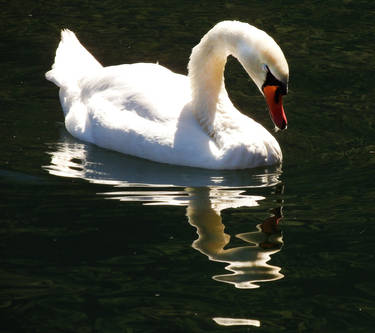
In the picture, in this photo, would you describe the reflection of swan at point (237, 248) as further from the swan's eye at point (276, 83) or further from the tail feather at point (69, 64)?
the tail feather at point (69, 64)

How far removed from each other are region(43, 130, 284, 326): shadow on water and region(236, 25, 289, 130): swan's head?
2.31 feet

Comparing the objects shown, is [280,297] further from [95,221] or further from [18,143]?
[18,143]

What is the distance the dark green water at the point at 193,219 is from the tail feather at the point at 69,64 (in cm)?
33

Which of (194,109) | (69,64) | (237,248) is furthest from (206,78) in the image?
(237,248)

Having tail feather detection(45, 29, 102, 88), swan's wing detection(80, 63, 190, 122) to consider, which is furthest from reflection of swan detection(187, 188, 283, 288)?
tail feather detection(45, 29, 102, 88)

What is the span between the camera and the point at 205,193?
9297 mm

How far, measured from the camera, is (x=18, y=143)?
10.6m

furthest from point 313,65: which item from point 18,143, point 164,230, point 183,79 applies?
point 164,230

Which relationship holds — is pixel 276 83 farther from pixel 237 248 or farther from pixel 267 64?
pixel 237 248

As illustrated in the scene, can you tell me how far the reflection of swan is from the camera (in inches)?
289

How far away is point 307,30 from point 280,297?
8.34 metres

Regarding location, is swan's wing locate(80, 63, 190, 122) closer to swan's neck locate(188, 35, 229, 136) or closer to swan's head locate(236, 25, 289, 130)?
swan's neck locate(188, 35, 229, 136)

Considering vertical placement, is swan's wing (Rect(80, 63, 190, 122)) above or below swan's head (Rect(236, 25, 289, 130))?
below

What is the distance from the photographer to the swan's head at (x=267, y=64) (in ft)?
31.2
